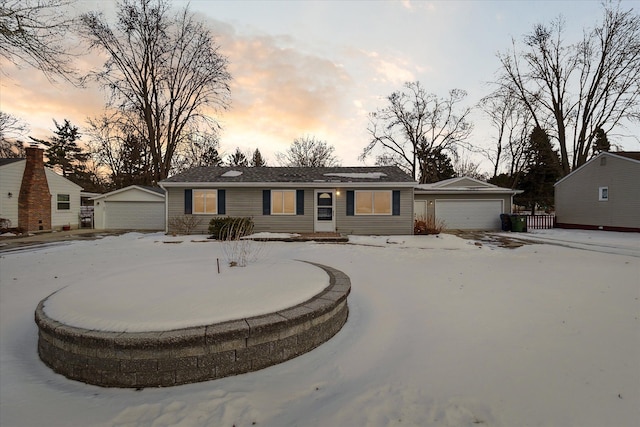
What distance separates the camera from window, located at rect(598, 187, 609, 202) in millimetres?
14968

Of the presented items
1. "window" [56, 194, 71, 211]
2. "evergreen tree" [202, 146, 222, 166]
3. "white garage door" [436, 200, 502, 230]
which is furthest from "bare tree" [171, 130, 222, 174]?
"white garage door" [436, 200, 502, 230]

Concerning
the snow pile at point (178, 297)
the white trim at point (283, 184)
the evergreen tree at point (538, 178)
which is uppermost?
the evergreen tree at point (538, 178)

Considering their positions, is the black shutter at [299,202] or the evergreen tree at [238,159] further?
the evergreen tree at [238,159]

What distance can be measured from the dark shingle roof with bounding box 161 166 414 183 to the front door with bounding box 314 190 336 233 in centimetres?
67

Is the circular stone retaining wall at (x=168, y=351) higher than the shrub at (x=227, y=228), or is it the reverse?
the shrub at (x=227, y=228)

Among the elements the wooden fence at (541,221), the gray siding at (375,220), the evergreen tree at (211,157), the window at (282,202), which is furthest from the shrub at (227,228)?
the evergreen tree at (211,157)

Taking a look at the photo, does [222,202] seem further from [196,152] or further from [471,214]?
[196,152]

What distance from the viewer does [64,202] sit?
1695 centimetres

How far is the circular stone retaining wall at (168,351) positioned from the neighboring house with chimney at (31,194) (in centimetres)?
1685

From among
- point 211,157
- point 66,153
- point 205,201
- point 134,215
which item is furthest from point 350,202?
point 66,153

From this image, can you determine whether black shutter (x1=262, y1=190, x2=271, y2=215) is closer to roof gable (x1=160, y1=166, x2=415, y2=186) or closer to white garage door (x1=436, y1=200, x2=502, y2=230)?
roof gable (x1=160, y1=166, x2=415, y2=186)

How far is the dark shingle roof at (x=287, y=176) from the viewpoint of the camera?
12961 millimetres

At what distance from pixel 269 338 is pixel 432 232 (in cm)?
1179

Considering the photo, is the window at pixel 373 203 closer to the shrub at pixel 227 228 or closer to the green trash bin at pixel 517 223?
the shrub at pixel 227 228
